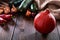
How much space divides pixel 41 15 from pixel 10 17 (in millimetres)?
326

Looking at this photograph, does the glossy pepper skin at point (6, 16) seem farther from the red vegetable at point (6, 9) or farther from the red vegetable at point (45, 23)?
the red vegetable at point (45, 23)

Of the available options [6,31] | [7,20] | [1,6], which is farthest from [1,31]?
[1,6]

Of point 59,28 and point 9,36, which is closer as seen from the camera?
point 9,36

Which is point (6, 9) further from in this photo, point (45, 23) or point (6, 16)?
point (45, 23)

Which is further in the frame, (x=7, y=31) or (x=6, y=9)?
(x=6, y=9)

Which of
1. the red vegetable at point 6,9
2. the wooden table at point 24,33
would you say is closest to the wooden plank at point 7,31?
the wooden table at point 24,33

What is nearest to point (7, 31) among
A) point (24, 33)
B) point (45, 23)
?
point (24, 33)

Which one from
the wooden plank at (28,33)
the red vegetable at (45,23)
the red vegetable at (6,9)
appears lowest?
the wooden plank at (28,33)

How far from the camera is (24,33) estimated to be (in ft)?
3.34

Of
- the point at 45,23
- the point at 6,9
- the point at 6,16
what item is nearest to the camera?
the point at 45,23

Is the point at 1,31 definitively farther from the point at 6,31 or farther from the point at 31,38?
the point at 31,38

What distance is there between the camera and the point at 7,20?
3.94 feet

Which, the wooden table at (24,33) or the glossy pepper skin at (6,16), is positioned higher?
the glossy pepper skin at (6,16)

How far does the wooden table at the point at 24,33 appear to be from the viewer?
0.97 metres
